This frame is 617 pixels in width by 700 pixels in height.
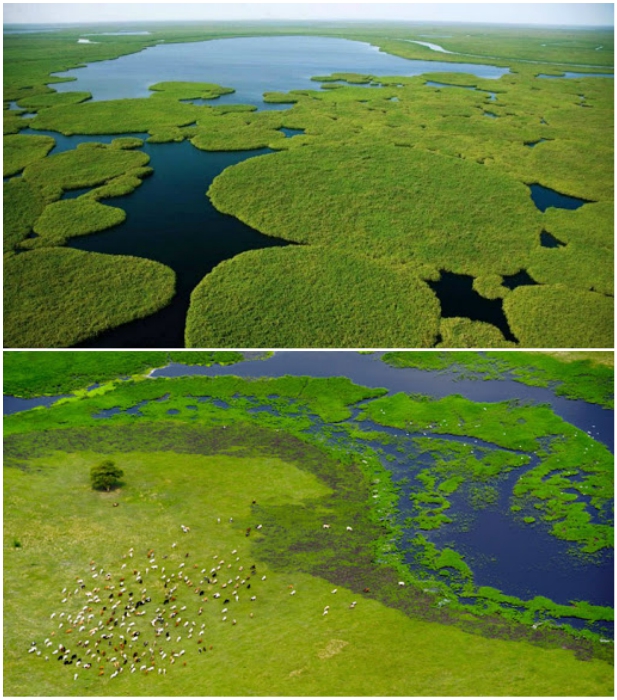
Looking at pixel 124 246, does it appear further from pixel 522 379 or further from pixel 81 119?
pixel 81 119

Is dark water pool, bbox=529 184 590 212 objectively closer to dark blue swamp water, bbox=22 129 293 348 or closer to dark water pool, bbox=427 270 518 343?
dark water pool, bbox=427 270 518 343

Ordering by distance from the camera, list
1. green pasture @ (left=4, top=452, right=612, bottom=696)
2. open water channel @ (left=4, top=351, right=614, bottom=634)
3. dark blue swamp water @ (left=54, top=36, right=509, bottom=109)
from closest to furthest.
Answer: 1. green pasture @ (left=4, top=452, right=612, bottom=696)
2. open water channel @ (left=4, top=351, right=614, bottom=634)
3. dark blue swamp water @ (left=54, top=36, right=509, bottom=109)

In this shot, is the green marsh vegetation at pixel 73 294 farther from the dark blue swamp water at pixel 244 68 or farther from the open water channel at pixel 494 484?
the dark blue swamp water at pixel 244 68

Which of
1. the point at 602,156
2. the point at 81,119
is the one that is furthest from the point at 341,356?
the point at 81,119

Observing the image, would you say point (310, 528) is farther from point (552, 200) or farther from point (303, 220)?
point (552, 200)

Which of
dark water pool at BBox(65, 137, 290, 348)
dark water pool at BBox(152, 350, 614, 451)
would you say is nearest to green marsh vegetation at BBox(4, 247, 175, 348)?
dark water pool at BBox(65, 137, 290, 348)

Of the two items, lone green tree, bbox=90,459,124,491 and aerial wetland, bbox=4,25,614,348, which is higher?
aerial wetland, bbox=4,25,614,348

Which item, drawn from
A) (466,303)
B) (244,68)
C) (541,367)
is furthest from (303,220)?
(244,68)
